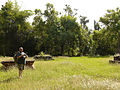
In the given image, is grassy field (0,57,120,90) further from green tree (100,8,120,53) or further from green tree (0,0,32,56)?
green tree (100,8,120,53)

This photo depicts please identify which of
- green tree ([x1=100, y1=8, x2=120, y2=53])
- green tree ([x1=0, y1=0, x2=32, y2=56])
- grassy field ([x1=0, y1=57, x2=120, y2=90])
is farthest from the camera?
green tree ([x1=100, y1=8, x2=120, y2=53])

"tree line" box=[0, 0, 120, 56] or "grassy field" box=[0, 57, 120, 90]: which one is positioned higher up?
"tree line" box=[0, 0, 120, 56]

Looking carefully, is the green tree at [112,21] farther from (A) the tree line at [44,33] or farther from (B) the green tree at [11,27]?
(B) the green tree at [11,27]

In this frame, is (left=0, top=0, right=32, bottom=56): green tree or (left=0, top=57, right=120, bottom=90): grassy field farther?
(left=0, top=0, right=32, bottom=56): green tree

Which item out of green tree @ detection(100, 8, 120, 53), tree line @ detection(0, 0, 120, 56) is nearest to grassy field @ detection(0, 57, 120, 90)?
tree line @ detection(0, 0, 120, 56)

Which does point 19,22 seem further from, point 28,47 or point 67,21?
point 67,21

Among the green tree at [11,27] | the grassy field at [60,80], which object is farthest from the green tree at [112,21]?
the grassy field at [60,80]

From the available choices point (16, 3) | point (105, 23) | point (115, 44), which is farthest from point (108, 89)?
point (115, 44)

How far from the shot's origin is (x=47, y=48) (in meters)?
38.1

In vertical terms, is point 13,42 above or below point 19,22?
below

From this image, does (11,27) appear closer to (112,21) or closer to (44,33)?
(44,33)

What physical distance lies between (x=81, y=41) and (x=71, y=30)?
3.76m

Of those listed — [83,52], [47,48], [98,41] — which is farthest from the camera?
[98,41]

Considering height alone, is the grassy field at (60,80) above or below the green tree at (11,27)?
below
